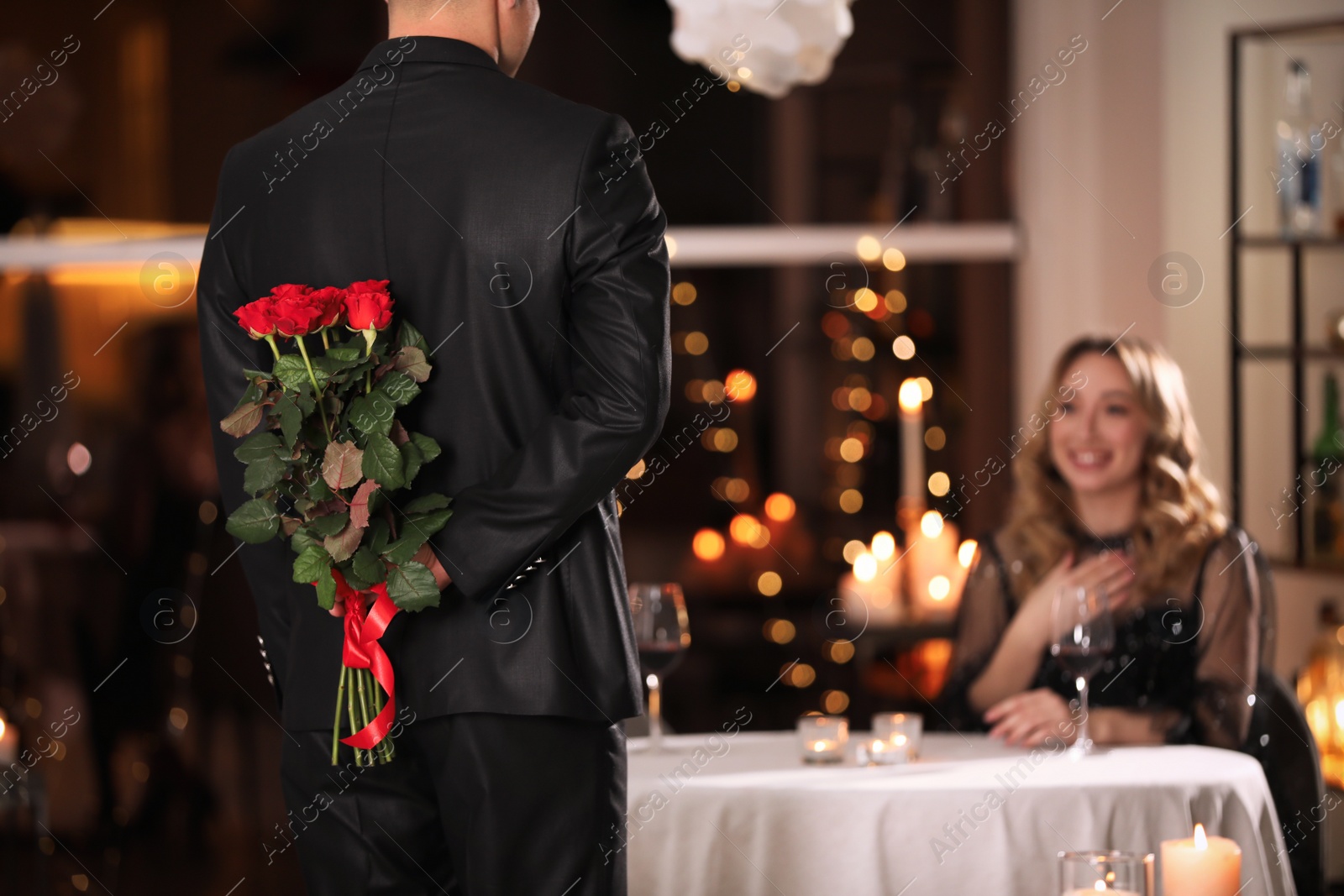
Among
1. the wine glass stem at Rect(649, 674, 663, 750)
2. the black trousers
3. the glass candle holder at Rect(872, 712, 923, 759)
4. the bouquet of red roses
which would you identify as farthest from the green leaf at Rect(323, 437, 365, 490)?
the glass candle holder at Rect(872, 712, 923, 759)

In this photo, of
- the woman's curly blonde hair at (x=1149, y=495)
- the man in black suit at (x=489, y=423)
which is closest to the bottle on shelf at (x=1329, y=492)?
the woman's curly blonde hair at (x=1149, y=495)

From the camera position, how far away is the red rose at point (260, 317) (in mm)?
1293

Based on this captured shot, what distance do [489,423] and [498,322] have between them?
0.32 ft

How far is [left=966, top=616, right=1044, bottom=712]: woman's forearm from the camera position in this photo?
232 cm

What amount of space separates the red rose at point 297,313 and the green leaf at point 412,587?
24 cm

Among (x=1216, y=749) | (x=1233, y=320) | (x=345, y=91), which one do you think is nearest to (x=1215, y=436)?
(x=1233, y=320)

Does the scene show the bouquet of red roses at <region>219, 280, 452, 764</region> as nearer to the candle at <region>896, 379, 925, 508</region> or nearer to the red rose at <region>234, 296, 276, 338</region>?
the red rose at <region>234, 296, 276, 338</region>

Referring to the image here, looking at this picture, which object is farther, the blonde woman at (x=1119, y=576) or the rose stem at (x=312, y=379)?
the blonde woman at (x=1119, y=576)

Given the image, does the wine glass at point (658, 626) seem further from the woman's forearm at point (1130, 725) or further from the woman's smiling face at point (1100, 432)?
the woman's smiling face at point (1100, 432)

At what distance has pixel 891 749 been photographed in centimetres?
186

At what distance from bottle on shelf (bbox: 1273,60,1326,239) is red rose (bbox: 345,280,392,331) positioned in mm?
2961

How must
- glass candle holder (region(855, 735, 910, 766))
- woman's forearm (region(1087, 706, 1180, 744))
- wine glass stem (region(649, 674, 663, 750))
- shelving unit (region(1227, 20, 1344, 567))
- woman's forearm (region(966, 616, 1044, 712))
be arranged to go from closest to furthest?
glass candle holder (region(855, 735, 910, 766)) < wine glass stem (region(649, 674, 663, 750)) < woman's forearm (region(1087, 706, 1180, 744)) < woman's forearm (region(966, 616, 1044, 712)) < shelving unit (region(1227, 20, 1344, 567))

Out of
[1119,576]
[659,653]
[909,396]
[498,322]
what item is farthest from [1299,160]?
[498,322]

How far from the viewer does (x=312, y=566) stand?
1327 millimetres
